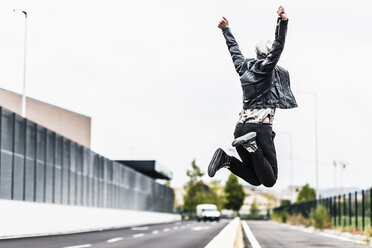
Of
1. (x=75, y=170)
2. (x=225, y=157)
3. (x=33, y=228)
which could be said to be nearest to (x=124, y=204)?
(x=75, y=170)

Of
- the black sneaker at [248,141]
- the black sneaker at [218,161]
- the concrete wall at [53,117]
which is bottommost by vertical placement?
the black sneaker at [218,161]

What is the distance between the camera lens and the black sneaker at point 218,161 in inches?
229

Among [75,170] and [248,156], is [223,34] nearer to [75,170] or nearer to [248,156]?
[248,156]

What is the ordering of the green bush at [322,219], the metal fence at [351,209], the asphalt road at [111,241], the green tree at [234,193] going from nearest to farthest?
the asphalt road at [111,241], the metal fence at [351,209], the green bush at [322,219], the green tree at [234,193]

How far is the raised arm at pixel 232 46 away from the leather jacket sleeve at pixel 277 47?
0.98 feet

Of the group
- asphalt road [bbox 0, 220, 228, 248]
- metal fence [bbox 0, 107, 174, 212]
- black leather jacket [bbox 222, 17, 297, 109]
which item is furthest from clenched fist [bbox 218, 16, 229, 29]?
metal fence [bbox 0, 107, 174, 212]

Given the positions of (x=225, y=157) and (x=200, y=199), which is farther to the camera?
(x=200, y=199)

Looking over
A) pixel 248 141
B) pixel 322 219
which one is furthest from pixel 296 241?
pixel 248 141

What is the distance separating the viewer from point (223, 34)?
236 inches

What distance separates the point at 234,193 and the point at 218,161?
183394 mm

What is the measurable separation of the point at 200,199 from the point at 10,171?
4651 inches

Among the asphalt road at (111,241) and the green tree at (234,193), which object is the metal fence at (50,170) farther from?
the green tree at (234,193)

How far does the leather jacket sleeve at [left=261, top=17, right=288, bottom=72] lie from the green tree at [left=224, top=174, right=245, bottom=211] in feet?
596

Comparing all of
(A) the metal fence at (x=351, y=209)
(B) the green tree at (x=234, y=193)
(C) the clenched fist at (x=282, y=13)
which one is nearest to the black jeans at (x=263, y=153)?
(C) the clenched fist at (x=282, y=13)
